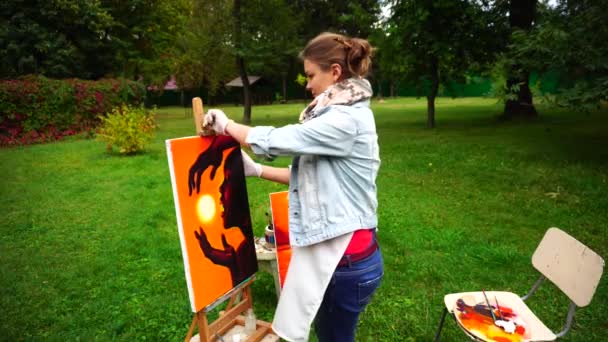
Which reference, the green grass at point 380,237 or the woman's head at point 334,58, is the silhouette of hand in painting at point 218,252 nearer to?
the woman's head at point 334,58

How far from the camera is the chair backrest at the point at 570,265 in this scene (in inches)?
84.8

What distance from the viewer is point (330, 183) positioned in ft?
5.24

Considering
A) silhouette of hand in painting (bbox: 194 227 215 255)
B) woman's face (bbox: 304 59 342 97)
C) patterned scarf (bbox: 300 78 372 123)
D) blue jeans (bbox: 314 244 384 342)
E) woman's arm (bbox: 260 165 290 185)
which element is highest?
woman's face (bbox: 304 59 342 97)

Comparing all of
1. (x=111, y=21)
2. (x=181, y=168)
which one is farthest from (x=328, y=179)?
(x=111, y=21)

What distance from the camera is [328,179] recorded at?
160 centimetres

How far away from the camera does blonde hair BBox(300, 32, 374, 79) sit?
5.24 ft

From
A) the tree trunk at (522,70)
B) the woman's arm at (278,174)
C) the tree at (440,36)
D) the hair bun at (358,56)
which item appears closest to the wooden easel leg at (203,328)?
the woman's arm at (278,174)

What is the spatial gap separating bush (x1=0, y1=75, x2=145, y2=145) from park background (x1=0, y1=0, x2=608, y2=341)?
47 millimetres

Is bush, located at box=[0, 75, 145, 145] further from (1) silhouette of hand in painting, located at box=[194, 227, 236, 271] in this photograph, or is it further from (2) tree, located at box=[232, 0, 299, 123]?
(1) silhouette of hand in painting, located at box=[194, 227, 236, 271]

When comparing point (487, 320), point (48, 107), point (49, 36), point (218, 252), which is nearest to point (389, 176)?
point (487, 320)

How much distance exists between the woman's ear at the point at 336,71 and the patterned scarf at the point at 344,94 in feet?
0.10

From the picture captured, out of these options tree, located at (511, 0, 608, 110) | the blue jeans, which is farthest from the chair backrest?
tree, located at (511, 0, 608, 110)

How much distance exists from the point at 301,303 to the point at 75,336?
7.78 ft

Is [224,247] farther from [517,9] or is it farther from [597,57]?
[517,9]
